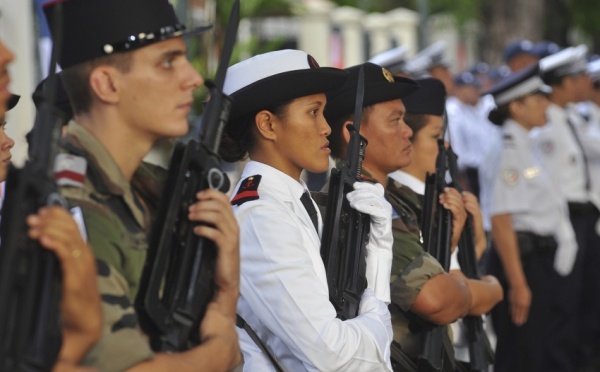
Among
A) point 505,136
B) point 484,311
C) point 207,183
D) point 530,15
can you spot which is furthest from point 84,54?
point 530,15

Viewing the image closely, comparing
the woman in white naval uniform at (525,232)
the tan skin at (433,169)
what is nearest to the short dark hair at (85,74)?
the tan skin at (433,169)

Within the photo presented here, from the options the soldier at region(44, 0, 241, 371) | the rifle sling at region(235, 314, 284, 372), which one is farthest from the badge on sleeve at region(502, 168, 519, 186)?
the soldier at region(44, 0, 241, 371)

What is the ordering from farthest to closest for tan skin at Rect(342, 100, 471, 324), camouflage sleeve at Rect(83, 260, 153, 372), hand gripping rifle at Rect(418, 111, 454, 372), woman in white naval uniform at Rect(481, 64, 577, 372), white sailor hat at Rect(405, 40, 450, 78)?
white sailor hat at Rect(405, 40, 450, 78)
woman in white naval uniform at Rect(481, 64, 577, 372)
hand gripping rifle at Rect(418, 111, 454, 372)
tan skin at Rect(342, 100, 471, 324)
camouflage sleeve at Rect(83, 260, 153, 372)

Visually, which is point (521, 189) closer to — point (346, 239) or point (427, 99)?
point (427, 99)

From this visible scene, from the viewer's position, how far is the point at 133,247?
2760 mm

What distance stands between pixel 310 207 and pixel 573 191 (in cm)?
557

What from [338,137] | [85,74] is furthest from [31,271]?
[338,137]

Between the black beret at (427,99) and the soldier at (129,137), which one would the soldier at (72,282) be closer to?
the soldier at (129,137)

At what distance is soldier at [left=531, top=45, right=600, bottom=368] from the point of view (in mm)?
8492

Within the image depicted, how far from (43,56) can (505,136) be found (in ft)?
9.69

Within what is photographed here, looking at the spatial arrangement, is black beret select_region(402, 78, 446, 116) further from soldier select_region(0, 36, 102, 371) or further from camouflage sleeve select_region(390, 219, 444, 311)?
soldier select_region(0, 36, 102, 371)

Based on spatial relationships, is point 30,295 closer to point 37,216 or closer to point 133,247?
point 37,216

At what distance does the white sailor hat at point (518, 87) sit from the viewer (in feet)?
25.9

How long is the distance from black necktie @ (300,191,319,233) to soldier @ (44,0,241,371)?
957 mm
